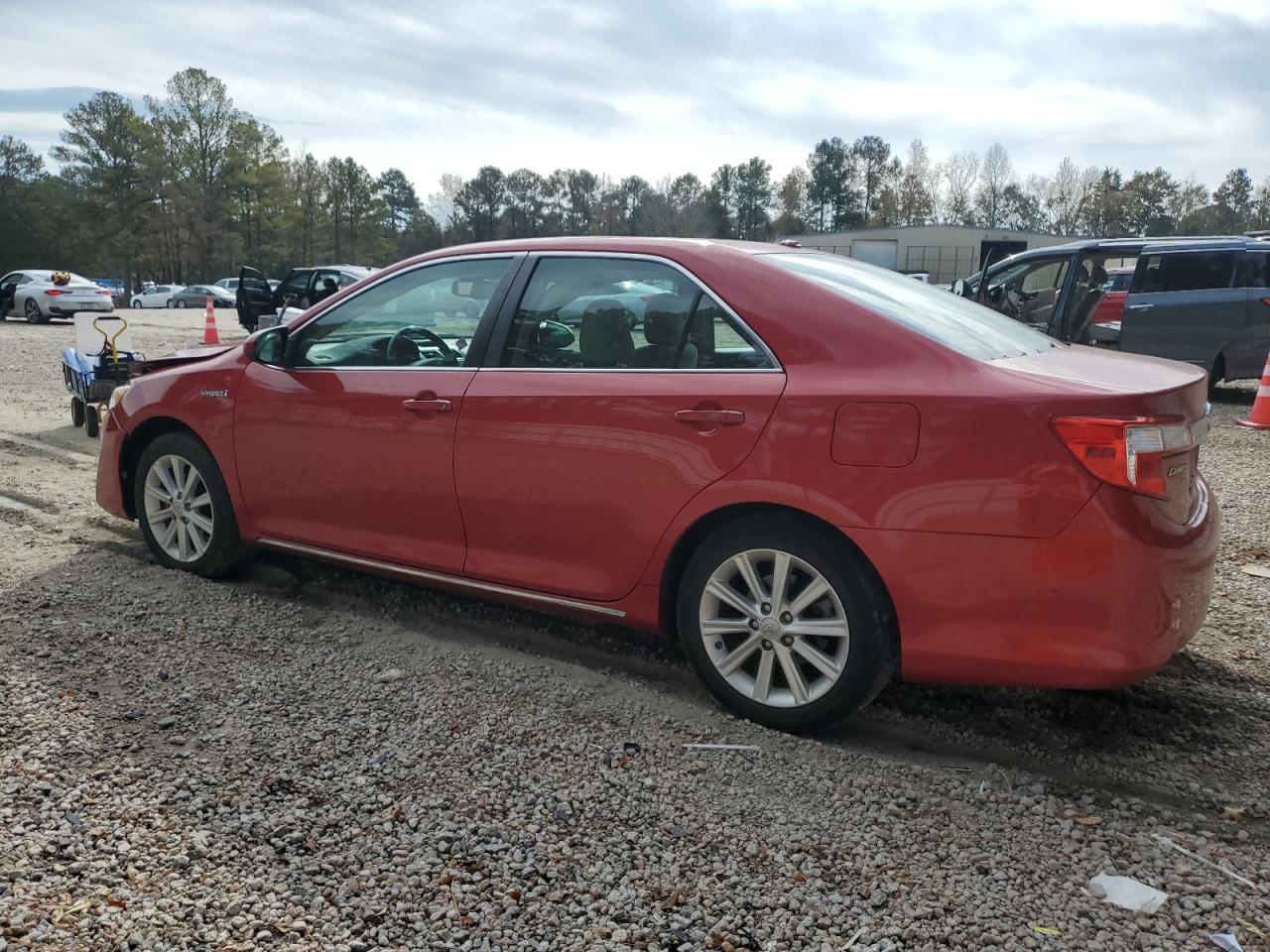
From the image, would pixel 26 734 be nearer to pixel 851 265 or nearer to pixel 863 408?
pixel 863 408

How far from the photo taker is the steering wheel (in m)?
4.01

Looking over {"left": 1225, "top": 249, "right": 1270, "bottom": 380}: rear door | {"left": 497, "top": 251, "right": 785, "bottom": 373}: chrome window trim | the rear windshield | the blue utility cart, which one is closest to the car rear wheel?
the blue utility cart

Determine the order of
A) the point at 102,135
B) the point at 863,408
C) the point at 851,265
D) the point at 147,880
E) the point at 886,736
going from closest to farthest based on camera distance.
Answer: the point at 147,880 < the point at 863,408 < the point at 886,736 < the point at 851,265 < the point at 102,135

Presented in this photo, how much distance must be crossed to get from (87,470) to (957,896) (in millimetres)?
6710

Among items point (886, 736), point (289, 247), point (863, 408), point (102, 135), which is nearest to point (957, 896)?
point (886, 736)

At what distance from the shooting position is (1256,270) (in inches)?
456

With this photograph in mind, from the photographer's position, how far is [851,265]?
399cm

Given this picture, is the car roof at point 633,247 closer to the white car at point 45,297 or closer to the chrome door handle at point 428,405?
the chrome door handle at point 428,405

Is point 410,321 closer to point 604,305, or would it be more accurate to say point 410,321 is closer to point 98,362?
point 604,305

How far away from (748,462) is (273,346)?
2414 mm

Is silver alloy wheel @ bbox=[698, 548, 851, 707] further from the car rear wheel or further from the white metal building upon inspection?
the white metal building

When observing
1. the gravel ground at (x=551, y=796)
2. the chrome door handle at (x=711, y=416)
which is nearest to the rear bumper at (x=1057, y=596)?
the gravel ground at (x=551, y=796)

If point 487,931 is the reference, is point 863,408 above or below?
above

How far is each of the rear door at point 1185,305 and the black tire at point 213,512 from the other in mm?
10491
